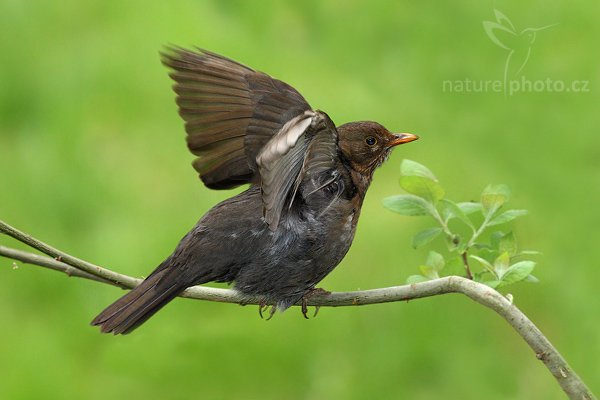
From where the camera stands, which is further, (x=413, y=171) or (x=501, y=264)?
(x=413, y=171)

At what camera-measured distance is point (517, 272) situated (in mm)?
2568

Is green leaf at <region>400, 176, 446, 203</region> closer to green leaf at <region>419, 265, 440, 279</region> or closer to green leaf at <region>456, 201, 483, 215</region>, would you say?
green leaf at <region>456, 201, 483, 215</region>

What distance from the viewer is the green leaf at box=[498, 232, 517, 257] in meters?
2.75

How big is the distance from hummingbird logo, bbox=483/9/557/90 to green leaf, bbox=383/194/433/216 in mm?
2718

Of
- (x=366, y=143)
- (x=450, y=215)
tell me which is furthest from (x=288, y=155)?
(x=366, y=143)

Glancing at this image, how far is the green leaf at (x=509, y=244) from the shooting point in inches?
108

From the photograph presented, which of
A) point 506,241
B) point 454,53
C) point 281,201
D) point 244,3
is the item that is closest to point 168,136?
point 244,3

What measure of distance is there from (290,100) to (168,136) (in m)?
2.44

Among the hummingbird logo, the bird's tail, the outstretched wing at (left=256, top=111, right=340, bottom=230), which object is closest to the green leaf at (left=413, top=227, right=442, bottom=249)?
the outstretched wing at (left=256, top=111, right=340, bottom=230)

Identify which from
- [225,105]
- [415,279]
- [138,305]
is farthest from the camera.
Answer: [225,105]

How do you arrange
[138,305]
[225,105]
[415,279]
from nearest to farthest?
[415,279] → [138,305] → [225,105]

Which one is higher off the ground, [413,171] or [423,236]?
[413,171]

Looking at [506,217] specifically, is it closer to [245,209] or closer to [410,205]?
[410,205]

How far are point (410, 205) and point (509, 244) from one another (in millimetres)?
321
